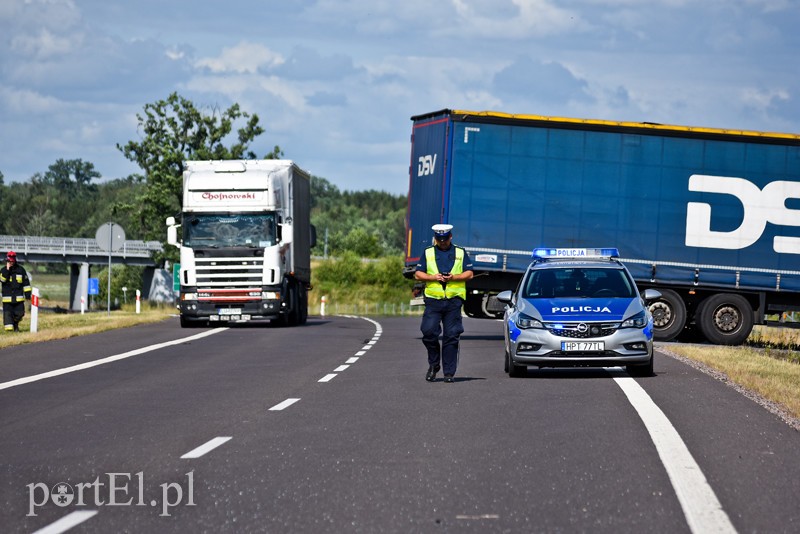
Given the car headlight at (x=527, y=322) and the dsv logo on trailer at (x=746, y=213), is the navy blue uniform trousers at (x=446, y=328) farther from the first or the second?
the dsv logo on trailer at (x=746, y=213)

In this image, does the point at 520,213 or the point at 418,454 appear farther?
the point at 520,213

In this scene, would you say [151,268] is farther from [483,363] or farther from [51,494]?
[51,494]

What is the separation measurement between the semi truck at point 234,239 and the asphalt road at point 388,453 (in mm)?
13974

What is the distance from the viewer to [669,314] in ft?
92.9

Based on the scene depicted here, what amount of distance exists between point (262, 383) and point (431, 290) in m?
2.25

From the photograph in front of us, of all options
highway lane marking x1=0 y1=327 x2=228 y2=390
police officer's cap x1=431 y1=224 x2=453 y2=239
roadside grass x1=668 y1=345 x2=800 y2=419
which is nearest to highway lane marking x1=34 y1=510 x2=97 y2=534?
roadside grass x1=668 y1=345 x2=800 y2=419

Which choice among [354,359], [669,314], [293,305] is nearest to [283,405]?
[354,359]

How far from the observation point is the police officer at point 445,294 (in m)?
15.8

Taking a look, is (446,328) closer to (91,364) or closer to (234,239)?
(91,364)

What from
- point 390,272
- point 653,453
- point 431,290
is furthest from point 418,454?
point 390,272

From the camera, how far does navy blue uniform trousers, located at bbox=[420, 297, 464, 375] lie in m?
15.9

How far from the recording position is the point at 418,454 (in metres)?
9.56

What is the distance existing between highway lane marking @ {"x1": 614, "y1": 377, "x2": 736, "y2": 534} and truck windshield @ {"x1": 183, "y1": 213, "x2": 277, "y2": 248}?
19520 mm

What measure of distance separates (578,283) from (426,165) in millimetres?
9866
